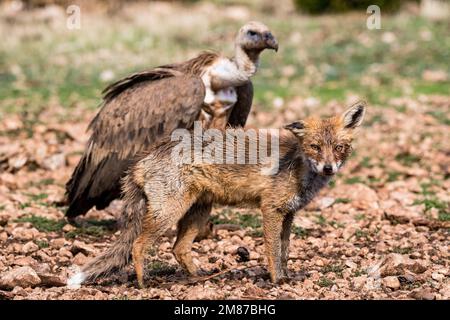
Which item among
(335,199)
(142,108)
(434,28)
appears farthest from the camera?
(434,28)

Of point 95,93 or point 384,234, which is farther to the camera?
point 95,93

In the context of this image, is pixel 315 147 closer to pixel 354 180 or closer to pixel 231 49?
pixel 354 180

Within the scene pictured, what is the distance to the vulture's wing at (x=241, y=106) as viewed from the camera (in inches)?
358

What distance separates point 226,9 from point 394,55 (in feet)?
36.7

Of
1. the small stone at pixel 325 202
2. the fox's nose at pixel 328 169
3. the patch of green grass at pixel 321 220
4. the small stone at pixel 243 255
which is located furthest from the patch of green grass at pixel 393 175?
the fox's nose at pixel 328 169

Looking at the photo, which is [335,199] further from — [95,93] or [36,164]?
[95,93]

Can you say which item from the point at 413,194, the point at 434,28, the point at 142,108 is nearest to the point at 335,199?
the point at 413,194

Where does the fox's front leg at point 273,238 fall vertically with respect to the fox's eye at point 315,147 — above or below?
below

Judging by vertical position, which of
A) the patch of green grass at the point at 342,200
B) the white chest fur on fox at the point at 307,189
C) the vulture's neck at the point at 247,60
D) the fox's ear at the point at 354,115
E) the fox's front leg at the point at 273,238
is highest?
the vulture's neck at the point at 247,60

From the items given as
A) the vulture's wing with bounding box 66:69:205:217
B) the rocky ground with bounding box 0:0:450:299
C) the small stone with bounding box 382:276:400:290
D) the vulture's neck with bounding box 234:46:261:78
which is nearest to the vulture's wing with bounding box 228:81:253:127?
the vulture's neck with bounding box 234:46:261:78

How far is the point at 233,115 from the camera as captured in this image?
30.0 feet

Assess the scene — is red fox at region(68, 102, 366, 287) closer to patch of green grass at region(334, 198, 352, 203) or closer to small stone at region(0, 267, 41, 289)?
small stone at region(0, 267, 41, 289)

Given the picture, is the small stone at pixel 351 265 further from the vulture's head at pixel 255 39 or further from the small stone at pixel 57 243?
the small stone at pixel 57 243

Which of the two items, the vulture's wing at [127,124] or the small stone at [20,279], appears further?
the vulture's wing at [127,124]
